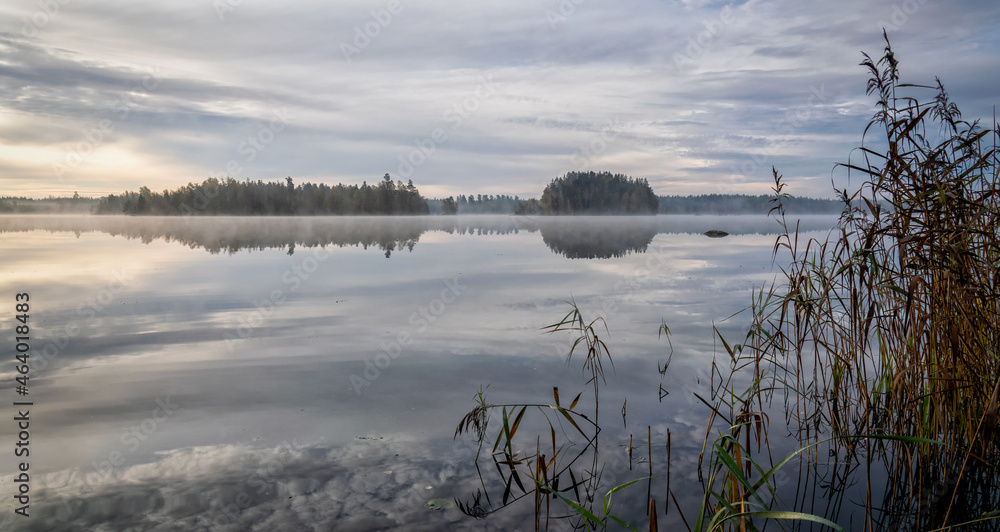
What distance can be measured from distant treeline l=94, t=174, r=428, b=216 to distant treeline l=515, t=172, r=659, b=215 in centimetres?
3008

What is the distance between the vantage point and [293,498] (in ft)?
12.2

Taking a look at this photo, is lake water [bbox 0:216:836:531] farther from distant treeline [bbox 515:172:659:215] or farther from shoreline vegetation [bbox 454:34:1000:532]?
distant treeline [bbox 515:172:659:215]

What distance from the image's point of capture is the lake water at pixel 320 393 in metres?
3.69

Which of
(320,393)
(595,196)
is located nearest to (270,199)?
(595,196)

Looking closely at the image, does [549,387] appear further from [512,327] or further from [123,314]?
[123,314]

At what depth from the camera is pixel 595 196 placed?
4877 inches

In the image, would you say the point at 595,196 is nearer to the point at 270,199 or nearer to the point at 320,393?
the point at 270,199

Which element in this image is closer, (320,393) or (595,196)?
(320,393)

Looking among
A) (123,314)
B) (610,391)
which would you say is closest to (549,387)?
(610,391)

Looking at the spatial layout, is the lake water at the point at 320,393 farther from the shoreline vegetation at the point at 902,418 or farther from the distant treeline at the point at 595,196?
the distant treeline at the point at 595,196

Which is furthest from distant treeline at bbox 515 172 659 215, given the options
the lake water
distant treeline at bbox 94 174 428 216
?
the lake water

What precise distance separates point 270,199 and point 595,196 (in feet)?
215

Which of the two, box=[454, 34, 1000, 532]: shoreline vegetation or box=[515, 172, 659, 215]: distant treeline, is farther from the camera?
box=[515, 172, 659, 215]: distant treeline

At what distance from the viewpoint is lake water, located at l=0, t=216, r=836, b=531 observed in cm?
369
